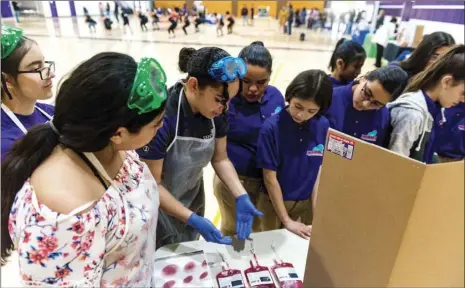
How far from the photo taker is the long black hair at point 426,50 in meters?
2.04

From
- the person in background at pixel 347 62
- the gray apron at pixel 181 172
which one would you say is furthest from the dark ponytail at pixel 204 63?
the person in background at pixel 347 62

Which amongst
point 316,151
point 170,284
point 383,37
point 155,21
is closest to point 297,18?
point 155,21

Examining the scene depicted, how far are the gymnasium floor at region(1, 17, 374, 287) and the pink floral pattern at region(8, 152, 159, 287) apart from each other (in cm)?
482

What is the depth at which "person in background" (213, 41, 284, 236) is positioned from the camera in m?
1.51

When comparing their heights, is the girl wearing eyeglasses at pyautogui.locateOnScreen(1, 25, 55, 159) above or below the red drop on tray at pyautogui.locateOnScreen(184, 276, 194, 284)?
above

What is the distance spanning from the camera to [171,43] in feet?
32.3

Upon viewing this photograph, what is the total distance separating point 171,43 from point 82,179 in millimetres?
9911

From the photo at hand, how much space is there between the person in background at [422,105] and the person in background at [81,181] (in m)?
1.23

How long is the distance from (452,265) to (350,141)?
28 centimetres

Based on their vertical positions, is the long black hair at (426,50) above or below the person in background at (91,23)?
above

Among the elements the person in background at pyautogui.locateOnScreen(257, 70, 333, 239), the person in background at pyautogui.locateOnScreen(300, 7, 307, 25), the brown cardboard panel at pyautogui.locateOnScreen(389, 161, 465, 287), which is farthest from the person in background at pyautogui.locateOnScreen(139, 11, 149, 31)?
the brown cardboard panel at pyautogui.locateOnScreen(389, 161, 465, 287)

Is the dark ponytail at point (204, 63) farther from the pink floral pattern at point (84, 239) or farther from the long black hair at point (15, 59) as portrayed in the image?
the long black hair at point (15, 59)

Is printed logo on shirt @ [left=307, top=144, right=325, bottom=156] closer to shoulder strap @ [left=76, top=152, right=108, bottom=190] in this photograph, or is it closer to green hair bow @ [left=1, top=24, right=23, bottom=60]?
shoulder strap @ [left=76, top=152, right=108, bottom=190]

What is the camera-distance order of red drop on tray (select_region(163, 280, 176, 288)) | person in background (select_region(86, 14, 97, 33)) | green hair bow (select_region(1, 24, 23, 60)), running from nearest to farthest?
red drop on tray (select_region(163, 280, 176, 288)), green hair bow (select_region(1, 24, 23, 60)), person in background (select_region(86, 14, 97, 33))
